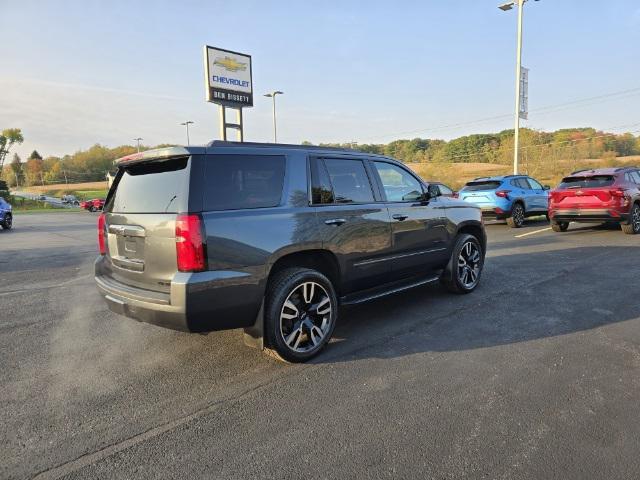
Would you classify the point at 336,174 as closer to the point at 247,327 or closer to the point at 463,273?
the point at 247,327

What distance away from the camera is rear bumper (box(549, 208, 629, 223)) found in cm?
1053

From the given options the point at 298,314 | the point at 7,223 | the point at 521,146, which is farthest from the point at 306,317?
the point at 521,146

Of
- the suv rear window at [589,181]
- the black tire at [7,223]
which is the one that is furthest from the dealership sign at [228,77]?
the suv rear window at [589,181]

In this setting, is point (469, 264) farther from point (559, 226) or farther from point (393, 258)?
point (559, 226)

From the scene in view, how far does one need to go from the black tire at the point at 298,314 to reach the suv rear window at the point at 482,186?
11.0 metres

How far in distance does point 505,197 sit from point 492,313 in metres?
9.31

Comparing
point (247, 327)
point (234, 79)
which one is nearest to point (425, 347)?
point (247, 327)

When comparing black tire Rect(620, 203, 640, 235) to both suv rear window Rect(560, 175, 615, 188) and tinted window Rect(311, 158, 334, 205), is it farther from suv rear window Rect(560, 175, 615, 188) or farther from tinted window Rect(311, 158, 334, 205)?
tinted window Rect(311, 158, 334, 205)

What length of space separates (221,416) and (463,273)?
383 cm

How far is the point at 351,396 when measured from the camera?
309 cm

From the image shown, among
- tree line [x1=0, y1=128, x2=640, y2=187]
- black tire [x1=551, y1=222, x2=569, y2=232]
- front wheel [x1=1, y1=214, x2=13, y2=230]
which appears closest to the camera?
black tire [x1=551, y1=222, x2=569, y2=232]

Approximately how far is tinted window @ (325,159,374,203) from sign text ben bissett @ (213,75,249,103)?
17.7 m

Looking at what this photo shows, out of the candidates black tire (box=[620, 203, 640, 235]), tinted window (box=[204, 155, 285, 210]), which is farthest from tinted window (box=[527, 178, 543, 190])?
tinted window (box=[204, 155, 285, 210])

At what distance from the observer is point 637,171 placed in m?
11.6
